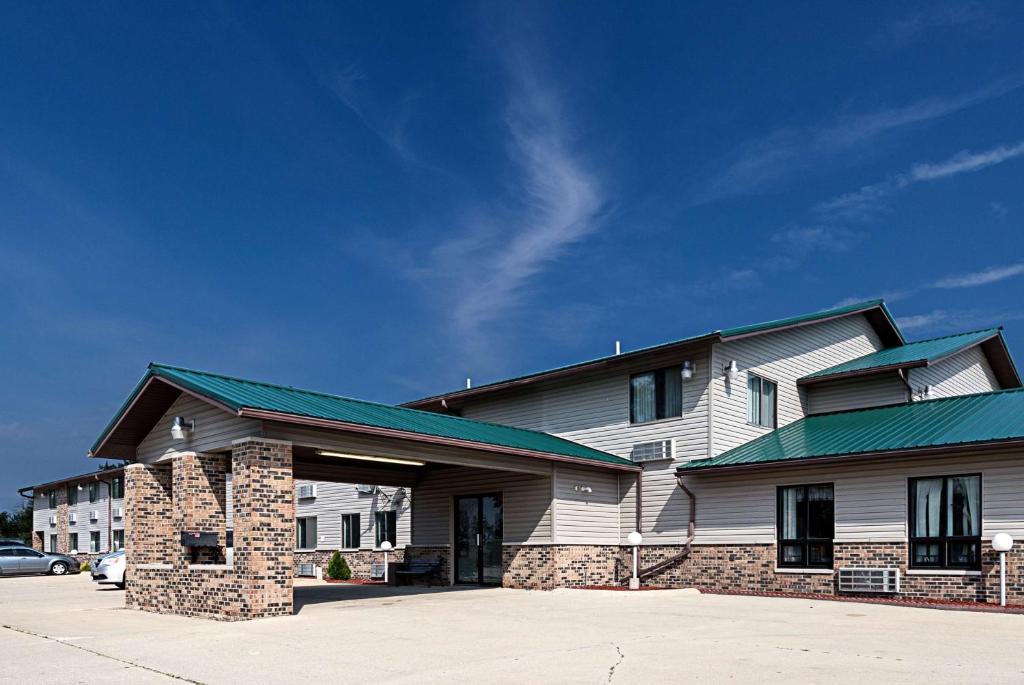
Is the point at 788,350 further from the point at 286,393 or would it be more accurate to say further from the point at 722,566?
the point at 286,393

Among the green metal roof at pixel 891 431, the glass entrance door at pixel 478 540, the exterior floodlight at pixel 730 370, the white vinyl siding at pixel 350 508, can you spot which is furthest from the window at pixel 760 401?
the white vinyl siding at pixel 350 508

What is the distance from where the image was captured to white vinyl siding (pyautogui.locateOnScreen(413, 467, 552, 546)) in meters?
19.9

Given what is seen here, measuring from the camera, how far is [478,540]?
21.6 meters

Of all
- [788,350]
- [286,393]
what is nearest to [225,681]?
[286,393]

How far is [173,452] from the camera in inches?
625

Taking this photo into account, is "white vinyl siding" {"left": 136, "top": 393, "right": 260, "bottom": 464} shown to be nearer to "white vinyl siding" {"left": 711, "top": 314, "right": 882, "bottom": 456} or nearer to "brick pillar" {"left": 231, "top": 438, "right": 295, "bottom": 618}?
"brick pillar" {"left": 231, "top": 438, "right": 295, "bottom": 618}

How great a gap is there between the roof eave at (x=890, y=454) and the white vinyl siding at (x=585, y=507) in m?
2.38

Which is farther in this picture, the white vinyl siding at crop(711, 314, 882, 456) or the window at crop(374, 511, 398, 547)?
the window at crop(374, 511, 398, 547)

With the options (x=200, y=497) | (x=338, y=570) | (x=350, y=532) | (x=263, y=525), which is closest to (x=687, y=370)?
(x=263, y=525)

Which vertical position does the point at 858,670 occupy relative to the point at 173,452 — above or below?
below

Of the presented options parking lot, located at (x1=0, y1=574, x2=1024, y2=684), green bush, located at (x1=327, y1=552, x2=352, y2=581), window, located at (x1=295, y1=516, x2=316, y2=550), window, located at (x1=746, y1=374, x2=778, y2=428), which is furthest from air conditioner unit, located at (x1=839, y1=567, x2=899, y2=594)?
window, located at (x1=295, y1=516, x2=316, y2=550)

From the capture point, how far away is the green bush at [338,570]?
26953mm

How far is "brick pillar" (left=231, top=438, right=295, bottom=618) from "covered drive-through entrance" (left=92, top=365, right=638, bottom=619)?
0.02 m

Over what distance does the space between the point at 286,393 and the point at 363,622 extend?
446cm
